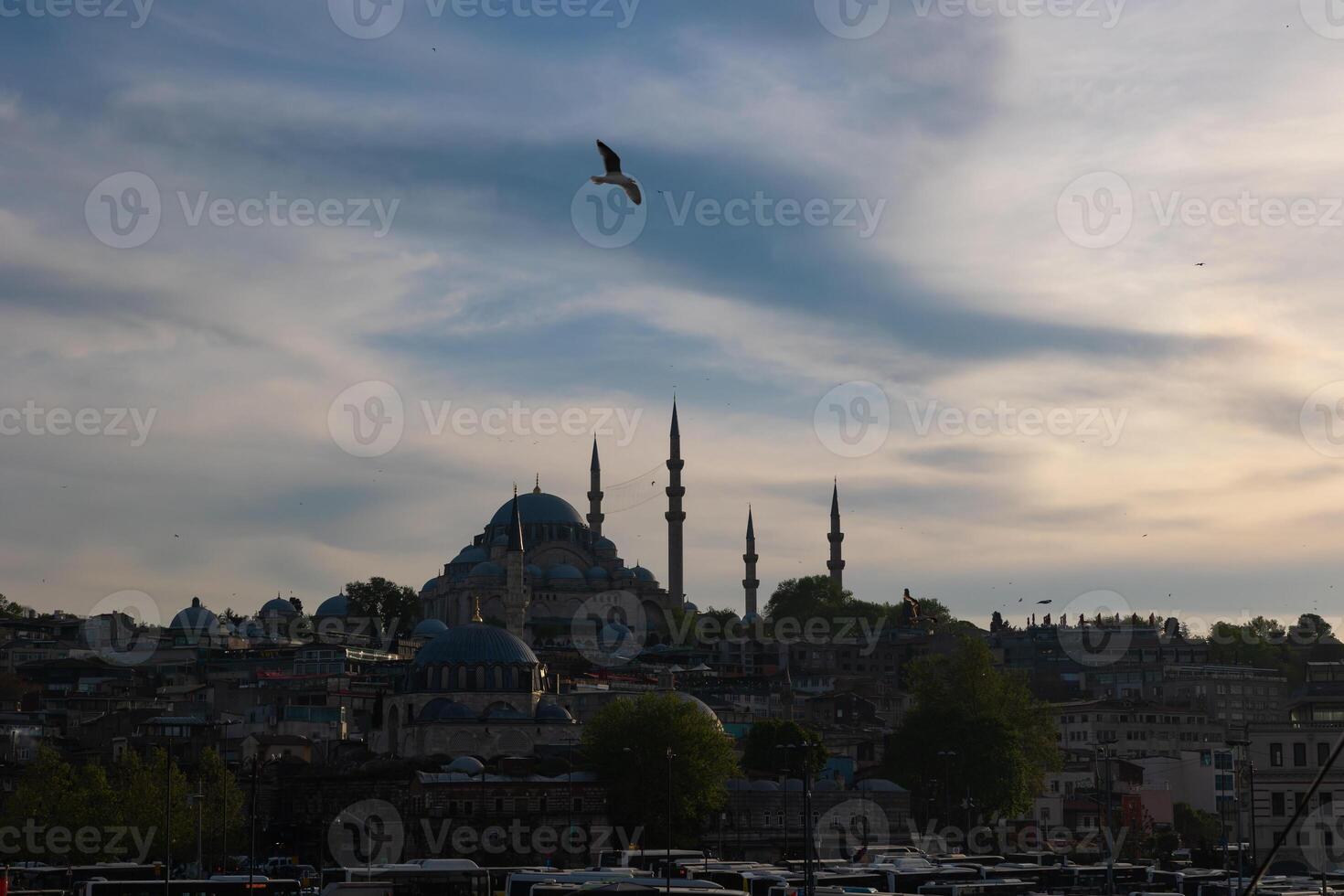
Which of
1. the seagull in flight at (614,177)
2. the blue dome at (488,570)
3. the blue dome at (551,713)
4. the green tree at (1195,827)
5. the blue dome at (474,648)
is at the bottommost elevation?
the green tree at (1195,827)

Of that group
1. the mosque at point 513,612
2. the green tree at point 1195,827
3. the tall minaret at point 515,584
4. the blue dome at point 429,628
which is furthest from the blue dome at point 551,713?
the blue dome at point 429,628

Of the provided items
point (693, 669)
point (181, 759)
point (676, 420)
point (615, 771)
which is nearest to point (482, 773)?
point (615, 771)

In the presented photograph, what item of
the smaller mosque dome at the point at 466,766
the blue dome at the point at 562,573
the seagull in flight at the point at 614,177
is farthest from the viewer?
the blue dome at the point at 562,573

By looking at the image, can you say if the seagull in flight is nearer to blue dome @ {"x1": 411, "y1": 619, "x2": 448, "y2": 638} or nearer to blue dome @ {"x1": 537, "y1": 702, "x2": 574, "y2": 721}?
blue dome @ {"x1": 537, "y1": 702, "x2": 574, "y2": 721}

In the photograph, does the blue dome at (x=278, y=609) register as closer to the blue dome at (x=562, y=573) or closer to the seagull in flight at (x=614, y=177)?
the blue dome at (x=562, y=573)

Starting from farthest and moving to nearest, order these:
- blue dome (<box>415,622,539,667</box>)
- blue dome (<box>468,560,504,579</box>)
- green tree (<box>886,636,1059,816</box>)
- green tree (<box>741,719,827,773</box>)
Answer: blue dome (<box>468,560,504,579</box>) < blue dome (<box>415,622,539,667</box>) < green tree (<box>741,719,827,773</box>) < green tree (<box>886,636,1059,816</box>)

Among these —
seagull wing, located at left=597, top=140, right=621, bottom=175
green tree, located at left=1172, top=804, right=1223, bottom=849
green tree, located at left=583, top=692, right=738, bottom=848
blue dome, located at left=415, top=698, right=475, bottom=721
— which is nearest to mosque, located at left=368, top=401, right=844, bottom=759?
blue dome, located at left=415, top=698, right=475, bottom=721

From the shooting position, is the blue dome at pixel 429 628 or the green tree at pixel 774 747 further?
the blue dome at pixel 429 628

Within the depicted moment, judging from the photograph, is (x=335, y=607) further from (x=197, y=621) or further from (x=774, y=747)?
(x=774, y=747)
